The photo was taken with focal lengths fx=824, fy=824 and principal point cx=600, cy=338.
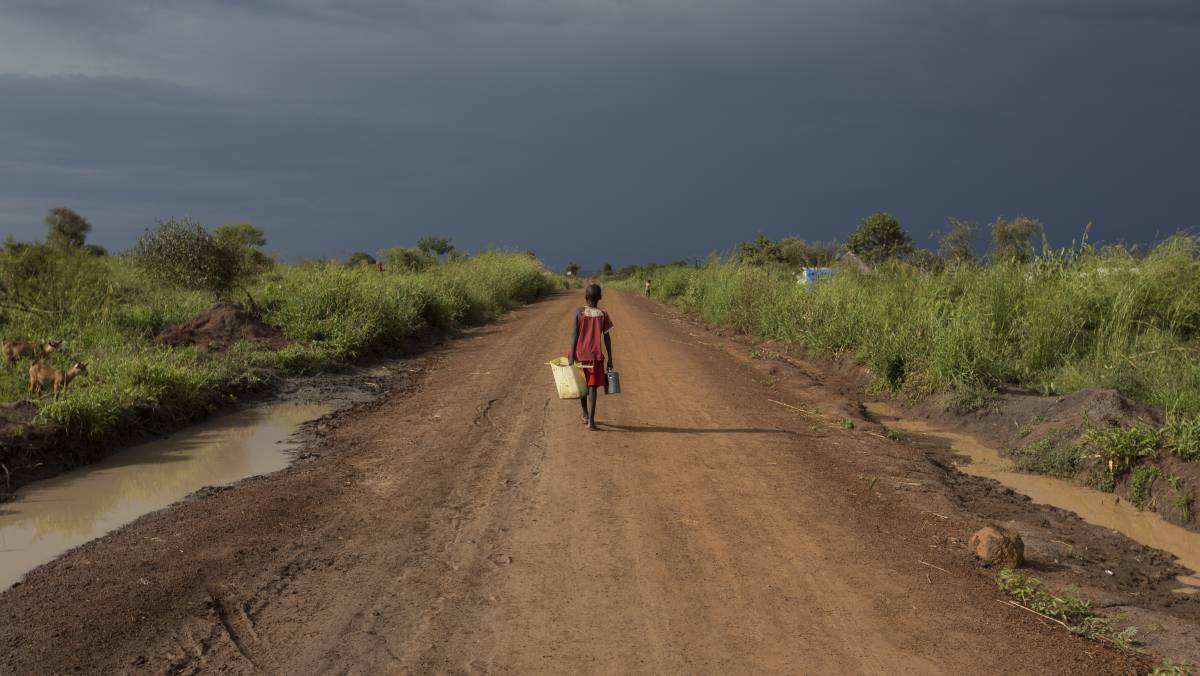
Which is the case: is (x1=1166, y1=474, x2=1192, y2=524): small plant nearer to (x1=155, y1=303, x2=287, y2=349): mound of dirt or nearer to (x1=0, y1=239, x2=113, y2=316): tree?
(x1=155, y1=303, x2=287, y2=349): mound of dirt

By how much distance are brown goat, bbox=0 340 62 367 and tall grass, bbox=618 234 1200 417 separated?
1100 cm

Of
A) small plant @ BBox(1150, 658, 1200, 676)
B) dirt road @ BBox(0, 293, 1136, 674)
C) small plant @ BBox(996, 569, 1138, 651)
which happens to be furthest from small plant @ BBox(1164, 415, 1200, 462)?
small plant @ BBox(1150, 658, 1200, 676)

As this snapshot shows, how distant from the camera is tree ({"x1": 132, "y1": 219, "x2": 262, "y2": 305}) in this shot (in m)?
17.7

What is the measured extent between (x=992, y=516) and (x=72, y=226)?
53.8m

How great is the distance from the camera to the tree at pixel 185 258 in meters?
17.7

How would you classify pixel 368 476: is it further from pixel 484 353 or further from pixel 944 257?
pixel 944 257

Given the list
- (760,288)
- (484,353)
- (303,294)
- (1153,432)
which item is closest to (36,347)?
(303,294)

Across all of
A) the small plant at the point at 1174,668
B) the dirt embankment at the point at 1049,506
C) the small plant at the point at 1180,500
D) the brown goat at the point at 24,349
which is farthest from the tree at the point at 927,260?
the brown goat at the point at 24,349

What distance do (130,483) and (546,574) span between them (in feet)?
15.3

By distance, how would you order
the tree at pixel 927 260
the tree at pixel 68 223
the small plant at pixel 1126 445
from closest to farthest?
the small plant at pixel 1126 445
the tree at pixel 927 260
the tree at pixel 68 223

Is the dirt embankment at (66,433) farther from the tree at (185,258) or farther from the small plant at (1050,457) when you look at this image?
the small plant at (1050,457)

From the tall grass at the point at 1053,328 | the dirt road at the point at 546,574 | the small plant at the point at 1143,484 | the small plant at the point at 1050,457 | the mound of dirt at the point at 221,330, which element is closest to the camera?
the dirt road at the point at 546,574

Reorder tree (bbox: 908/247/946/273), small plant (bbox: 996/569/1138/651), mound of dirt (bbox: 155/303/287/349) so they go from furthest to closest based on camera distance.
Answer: tree (bbox: 908/247/946/273), mound of dirt (bbox: 155/303/287/349), small plant (bbox: 996/569/1138/651)

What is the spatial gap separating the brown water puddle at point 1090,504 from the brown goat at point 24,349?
35.2 feet
